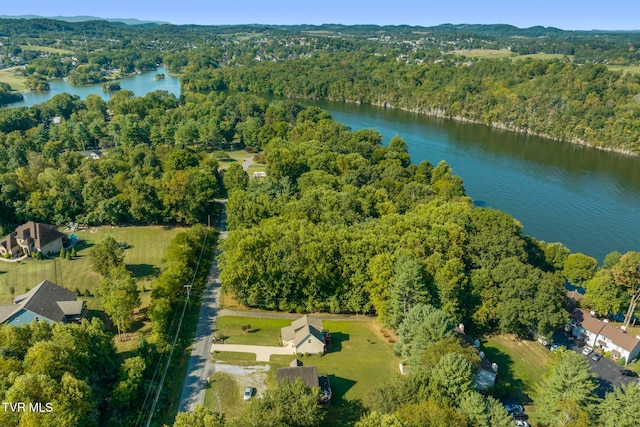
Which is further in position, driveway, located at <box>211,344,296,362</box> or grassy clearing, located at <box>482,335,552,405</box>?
driveway, located at <box>211,344,296,362</box>

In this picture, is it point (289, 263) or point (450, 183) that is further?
point (450, 183)

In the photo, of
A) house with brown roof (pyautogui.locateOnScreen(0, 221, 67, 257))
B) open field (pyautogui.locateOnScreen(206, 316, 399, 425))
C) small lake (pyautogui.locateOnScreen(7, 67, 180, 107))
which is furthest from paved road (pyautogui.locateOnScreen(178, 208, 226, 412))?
small lake (pyautogui.locateOnScreen(7, 67, 180, 107))

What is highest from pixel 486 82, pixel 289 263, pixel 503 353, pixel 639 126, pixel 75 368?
pixel 486 82

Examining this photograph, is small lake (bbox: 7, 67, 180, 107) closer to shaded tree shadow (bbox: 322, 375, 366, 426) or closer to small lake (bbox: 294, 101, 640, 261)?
small lake (bbox: 294, 101, 640, 261)

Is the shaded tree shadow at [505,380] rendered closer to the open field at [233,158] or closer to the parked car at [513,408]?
the parked car at [513,408]

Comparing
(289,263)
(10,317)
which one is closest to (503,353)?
(289,263)

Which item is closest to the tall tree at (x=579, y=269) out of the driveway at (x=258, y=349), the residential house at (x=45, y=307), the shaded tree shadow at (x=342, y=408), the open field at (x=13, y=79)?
the shaded tree shadow at (x=342, y=408)

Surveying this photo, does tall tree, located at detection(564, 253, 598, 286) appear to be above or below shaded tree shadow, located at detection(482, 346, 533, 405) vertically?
above

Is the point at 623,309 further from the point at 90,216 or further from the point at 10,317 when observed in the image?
the point at 90,216
